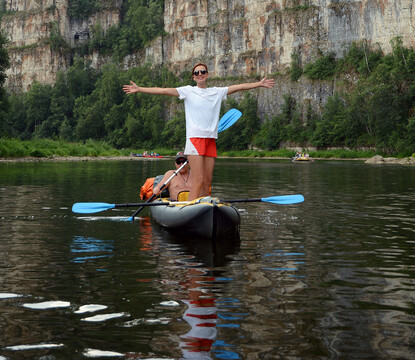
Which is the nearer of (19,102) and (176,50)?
(176,50)

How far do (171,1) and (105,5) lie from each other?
20.3 meters

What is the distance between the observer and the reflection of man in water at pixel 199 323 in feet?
11.7

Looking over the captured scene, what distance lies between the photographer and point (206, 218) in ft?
26.2

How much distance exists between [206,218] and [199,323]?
3.90 m

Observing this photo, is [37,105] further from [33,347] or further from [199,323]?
[33,347]

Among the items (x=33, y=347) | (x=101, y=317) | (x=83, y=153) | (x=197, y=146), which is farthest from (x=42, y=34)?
(x=33, y=347)

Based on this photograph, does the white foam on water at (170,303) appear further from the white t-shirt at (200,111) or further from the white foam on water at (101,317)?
the white t-shirt at (200,111)

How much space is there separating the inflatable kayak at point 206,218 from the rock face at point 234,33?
62226mm

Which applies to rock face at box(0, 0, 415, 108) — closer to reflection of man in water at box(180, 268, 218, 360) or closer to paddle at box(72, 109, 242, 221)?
paddle at box(72, 109, 242, 221)

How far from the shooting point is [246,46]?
86.2 meters

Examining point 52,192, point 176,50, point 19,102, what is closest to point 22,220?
point 52,192

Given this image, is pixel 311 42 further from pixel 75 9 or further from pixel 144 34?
pixel 75 9

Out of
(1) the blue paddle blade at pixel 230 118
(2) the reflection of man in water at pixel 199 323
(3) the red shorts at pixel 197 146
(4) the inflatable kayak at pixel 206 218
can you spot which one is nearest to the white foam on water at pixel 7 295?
(2) the reflection of man in water at pixel 199 323

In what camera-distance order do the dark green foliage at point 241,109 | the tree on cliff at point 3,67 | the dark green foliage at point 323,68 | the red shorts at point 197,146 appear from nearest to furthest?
the red shorts at point 197,146 → the tree on cliff at point 3,67 → the dark green foliage at point 241,109 → the dark green foliage at point 323,68
